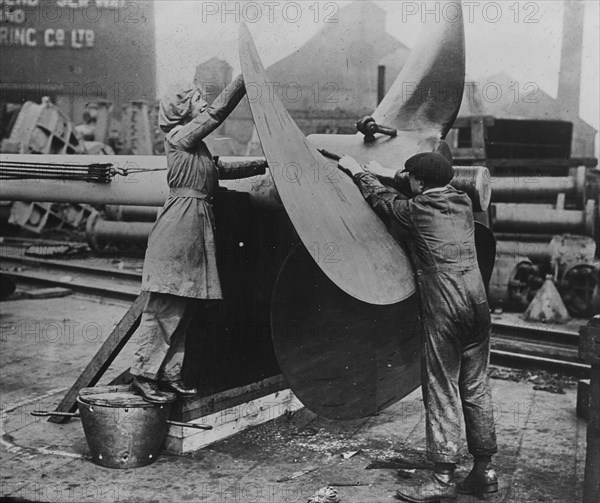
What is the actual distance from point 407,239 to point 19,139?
11.1 m

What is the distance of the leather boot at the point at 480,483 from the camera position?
3.59 meters

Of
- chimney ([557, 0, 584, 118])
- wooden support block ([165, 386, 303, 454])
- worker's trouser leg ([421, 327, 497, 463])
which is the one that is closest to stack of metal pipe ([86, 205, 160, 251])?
wooden support block ([165, 386, 303, 454])

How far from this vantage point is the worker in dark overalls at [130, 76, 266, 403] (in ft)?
12.9

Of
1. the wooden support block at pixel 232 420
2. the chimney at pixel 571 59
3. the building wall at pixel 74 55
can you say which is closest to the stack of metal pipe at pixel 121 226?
the wooden support block at pixel 232 420

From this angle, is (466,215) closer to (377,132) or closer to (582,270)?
(377,132)

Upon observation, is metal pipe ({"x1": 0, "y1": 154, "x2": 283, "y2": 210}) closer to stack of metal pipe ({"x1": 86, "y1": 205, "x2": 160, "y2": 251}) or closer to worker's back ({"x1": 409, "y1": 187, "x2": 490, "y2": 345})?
worker's back ({"x1": 409, "y1": 187, "x2": 490, "y2": 345})

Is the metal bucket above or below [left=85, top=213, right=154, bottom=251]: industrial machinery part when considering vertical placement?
below

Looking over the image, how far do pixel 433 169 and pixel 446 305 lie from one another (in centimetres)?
69

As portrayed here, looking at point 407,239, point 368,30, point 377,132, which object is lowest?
point 407,239

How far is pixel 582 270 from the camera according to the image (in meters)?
8.25

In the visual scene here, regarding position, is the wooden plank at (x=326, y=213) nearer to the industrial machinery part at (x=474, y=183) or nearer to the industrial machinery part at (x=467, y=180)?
the industrial machinery part at (x=467, y=180)

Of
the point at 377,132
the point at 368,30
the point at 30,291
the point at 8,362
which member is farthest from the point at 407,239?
the point at 368,30

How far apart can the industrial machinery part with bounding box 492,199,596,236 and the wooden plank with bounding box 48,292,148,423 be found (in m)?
6.95

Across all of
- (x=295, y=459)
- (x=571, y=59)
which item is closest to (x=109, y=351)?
(x=295, y=459)
